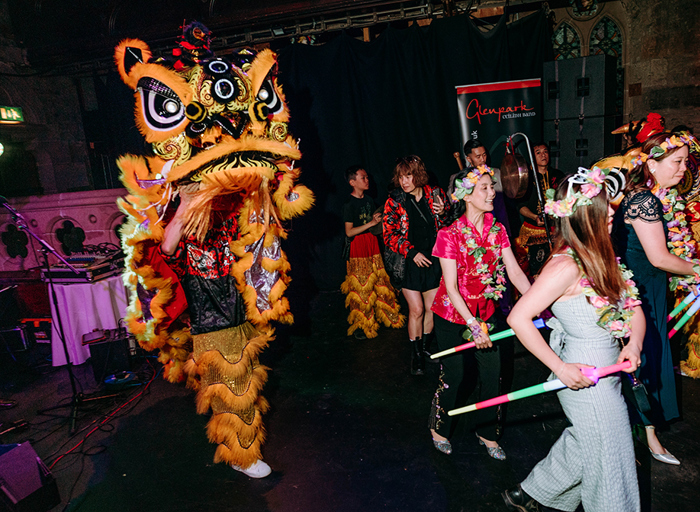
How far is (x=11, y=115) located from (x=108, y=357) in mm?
5238

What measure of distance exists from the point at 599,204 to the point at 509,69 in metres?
5.04

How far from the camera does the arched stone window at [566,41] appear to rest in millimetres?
7016

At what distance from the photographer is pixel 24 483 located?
2.66 metres

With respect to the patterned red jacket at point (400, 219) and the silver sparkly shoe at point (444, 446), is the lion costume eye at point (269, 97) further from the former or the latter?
the silver sparkly shoe at point (444, 446)

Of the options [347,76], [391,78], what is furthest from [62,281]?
[391,78]

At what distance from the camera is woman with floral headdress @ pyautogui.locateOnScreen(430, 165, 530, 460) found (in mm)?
2748

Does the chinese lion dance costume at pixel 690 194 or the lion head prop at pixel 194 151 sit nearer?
the lion head prop at pixel 194 151

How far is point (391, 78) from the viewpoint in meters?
6.53

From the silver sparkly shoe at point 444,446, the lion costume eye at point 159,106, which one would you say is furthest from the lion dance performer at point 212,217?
the silver sparkly shoe at point 444,446

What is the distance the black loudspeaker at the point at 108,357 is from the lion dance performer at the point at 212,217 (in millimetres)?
1909

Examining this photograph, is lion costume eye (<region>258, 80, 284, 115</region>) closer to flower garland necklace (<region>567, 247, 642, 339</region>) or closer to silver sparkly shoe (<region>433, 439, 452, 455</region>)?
flower garland necklace (<region>567, 247, 642, 339</region>)

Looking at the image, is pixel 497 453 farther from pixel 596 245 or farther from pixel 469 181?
pixel 469 181

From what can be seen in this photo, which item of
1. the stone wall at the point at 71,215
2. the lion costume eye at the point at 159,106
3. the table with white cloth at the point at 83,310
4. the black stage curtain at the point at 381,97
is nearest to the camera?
the lion costume eye at the point at 159,106

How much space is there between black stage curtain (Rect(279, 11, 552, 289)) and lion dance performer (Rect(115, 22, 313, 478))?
4235 millimetres
